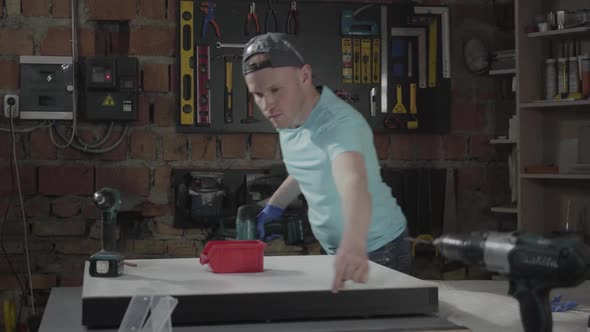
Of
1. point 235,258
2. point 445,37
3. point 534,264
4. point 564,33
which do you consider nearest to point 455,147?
point 445,37

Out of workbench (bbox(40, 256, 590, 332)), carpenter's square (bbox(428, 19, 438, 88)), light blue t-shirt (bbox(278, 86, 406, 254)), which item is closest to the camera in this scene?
workbench (bbox(40, 256, 590, 332))

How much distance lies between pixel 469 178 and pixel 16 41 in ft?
5.62

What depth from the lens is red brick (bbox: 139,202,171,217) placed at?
270 cm

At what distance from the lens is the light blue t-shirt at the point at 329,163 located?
4.25ft

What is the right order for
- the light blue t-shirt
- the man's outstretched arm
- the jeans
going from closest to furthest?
the man's outstretched arm
the light blue t-shirt
the jeans

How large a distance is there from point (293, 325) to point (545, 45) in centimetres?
208

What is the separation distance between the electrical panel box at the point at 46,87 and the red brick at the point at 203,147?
1.41 ft

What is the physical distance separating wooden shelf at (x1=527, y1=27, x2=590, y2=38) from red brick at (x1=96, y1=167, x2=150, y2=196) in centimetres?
144

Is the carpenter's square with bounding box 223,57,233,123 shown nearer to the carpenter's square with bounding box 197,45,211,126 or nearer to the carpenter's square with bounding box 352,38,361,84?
the carpenter's square with bounding box 197,45,211,126

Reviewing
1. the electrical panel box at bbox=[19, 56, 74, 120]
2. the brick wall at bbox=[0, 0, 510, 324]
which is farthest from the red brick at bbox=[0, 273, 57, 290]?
the electrical panel box at bbox=[19, 56, 74, 120]

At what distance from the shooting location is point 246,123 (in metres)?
2.71

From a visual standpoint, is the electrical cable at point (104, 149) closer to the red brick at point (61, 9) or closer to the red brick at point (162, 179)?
the red brick at point (162, 179)

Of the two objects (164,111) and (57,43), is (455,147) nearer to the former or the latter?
(164,111)

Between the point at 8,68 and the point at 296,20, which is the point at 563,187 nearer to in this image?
the point at 296,20
